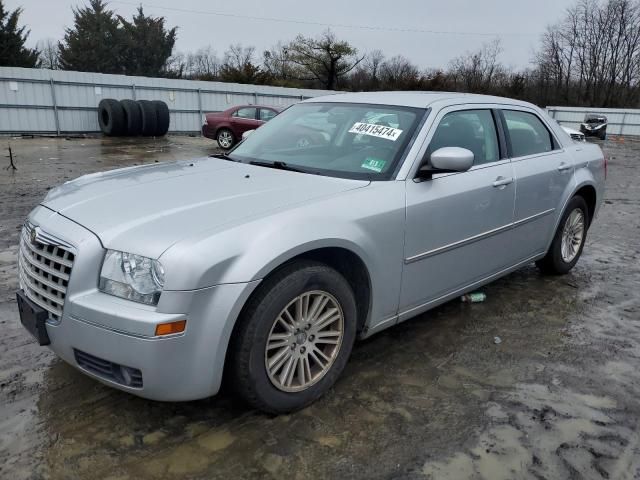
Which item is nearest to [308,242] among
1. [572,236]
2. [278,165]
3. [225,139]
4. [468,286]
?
[278,165]

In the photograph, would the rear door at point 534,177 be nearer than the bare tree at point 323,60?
Yes

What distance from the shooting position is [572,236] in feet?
16.8

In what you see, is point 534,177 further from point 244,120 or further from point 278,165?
point 244,120

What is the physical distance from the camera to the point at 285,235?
98.2 inches

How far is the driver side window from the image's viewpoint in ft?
11.6

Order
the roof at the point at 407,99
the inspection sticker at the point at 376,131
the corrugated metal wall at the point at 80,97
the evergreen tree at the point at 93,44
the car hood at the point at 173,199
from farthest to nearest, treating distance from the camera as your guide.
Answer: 1. the evergreen tree at the point at 93,44
2. the corrugated metal wall at the point at 80,97
3. the roof at the point at 407,99
4. the inspection sticker at the point at 376,131
5. the car hood at the point at 173,199

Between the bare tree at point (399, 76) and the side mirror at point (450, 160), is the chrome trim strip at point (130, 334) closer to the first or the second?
the side mirror at point (450, 160)

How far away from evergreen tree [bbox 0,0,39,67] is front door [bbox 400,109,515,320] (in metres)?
40.2

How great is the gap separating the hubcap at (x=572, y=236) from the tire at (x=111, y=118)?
18.1m

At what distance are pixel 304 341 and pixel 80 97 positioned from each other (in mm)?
20467

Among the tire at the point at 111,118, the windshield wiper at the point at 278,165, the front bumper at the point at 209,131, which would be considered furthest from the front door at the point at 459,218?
the tire at the point at 111,118

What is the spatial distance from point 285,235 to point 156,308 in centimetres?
66

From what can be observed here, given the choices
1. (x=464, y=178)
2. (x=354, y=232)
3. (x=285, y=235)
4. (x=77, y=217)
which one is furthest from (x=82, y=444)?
(x=464, y=178)

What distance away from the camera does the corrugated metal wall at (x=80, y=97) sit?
18.7 metres
